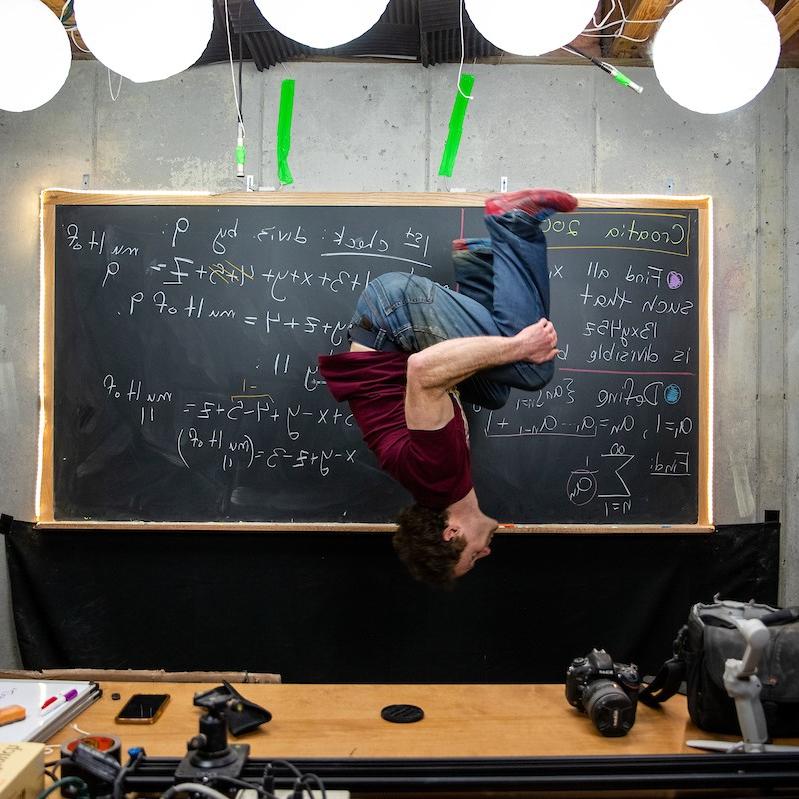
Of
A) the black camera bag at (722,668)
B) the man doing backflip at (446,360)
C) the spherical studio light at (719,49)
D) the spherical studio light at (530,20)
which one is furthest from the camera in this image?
the man doing backflip at (446,360)

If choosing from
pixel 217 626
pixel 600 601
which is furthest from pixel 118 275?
pixel 600 601

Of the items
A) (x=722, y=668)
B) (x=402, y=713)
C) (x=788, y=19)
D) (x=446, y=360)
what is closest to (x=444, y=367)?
(x=446, y=360)

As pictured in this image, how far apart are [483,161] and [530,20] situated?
131 cm

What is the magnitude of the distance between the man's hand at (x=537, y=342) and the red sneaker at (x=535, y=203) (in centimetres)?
33

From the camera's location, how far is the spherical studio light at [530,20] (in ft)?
5.64

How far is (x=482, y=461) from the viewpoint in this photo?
2.94m

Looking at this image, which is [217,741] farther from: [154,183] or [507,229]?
[154,183]

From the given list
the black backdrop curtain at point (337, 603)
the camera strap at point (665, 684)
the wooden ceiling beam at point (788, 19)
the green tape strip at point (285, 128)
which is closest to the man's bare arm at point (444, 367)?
the camera strap at point (665, 684)

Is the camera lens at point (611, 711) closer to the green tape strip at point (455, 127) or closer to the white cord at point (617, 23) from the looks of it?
the green tape strip at point (455, 127)

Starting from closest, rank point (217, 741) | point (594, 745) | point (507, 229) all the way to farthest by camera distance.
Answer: point (217, 741) → point (594, 745) → point (507, 229)

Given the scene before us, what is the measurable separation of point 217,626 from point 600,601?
1.60 m

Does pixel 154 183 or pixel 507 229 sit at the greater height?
pixel 154 183

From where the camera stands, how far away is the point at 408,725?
1651 mm

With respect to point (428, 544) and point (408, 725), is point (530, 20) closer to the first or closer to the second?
point (428, 544)
